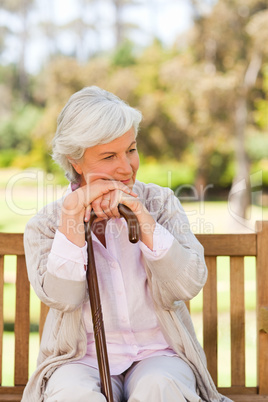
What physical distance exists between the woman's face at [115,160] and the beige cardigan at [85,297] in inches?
10.0

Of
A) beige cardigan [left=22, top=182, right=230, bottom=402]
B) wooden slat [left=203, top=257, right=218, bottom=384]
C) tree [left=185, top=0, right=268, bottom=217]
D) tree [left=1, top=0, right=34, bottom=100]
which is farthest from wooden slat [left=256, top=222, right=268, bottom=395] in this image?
tree [left=1, top=0, right=34, bottom=100]

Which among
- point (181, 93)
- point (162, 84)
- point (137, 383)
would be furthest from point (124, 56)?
point (137, 383)

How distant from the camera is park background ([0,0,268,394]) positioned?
52.8ft

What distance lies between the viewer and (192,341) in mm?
2219

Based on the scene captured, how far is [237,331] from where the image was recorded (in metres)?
2.57

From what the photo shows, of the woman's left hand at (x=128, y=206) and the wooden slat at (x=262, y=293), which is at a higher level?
the woman's left hand at (x=128, y=206)

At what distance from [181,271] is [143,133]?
16408 millimetres

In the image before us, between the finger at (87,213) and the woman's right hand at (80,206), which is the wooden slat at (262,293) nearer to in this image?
the woman's right hand at (80,206)

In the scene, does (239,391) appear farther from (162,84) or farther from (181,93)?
(162,84)

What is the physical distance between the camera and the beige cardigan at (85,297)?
2.11 metres

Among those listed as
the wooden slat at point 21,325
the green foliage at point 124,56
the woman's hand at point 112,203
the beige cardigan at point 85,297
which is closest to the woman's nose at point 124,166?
the woman's hand at point 112,203

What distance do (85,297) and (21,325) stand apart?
1.72 ft

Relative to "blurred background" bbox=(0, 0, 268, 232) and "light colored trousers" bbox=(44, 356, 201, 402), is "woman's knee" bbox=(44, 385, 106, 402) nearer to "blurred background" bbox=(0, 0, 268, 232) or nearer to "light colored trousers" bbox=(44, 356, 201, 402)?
"light colored trousers" bbox=(44, 356, 201, 402)

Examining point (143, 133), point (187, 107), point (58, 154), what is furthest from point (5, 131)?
point (58, 154)
